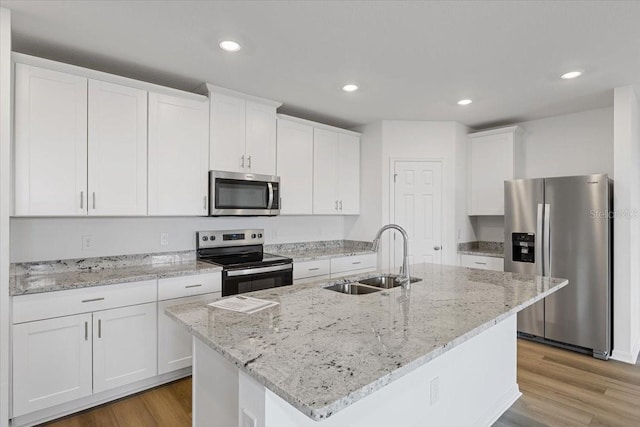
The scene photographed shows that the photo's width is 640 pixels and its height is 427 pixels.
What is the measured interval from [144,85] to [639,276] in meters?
5.06

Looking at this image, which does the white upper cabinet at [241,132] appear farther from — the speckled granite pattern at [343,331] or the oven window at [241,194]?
the speckled granite pattern at [343,331]

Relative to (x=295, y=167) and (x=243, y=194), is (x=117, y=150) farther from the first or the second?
(x=295, y=167)

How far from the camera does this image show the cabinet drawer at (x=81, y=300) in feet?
7.07

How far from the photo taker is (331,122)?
4.54m

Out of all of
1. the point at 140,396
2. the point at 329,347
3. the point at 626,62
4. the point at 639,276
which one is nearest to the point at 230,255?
the point at 140,396

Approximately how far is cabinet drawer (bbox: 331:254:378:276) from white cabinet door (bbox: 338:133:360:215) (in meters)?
0.61

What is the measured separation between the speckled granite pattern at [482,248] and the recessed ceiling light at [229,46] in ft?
11.4

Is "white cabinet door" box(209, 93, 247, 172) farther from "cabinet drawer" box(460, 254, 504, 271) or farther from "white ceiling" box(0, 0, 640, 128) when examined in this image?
"cabinet drawer" box(460, 254, 504, 271)

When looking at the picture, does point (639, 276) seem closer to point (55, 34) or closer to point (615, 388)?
point (615, 388)

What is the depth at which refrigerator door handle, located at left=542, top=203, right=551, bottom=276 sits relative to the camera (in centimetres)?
356

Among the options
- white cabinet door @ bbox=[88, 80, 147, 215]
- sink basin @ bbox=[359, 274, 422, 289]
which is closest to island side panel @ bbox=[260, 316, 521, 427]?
sink basin @ bbox=[359, 274, 422, 289]

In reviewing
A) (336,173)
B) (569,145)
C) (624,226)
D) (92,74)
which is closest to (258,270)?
(336,173)

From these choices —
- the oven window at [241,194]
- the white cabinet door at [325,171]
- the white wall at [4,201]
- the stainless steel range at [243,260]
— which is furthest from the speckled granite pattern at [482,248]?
the white wall at [4,201]

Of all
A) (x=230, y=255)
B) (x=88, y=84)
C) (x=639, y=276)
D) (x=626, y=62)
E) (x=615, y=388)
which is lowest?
(x=615, y=388)
